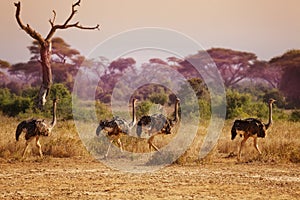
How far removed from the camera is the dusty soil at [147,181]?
30.5 feet

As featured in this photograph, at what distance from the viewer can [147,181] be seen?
1045 cm

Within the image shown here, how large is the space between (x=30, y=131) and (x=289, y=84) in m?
28.6

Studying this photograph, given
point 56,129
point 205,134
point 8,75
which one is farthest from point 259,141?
point 8,75

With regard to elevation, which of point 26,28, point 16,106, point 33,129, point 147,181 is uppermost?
point 26,28

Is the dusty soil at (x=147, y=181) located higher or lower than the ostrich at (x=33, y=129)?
lower

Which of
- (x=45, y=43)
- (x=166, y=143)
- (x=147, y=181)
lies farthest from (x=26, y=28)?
(x=147, y=181)

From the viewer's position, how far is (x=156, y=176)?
11.0 meters

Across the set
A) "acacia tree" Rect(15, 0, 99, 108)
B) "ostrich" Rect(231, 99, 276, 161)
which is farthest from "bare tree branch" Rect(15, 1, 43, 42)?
"ostrich" Rect(231, 99, 276, 161)

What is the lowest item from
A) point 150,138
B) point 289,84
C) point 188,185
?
point 188,185

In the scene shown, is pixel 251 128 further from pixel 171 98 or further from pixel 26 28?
pixel 171 98

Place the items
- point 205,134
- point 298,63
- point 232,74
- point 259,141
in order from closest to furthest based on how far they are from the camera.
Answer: point 259,141 → point 205,134 → point 298,63 → point 232,74

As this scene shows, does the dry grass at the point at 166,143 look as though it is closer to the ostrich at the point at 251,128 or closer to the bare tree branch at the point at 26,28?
the ostrich at the point at 251,128

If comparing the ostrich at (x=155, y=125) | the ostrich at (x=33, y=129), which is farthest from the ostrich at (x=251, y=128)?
the ostrich at (x=33, y=129)

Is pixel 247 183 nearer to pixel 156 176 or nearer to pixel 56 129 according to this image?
pixel 156 176
